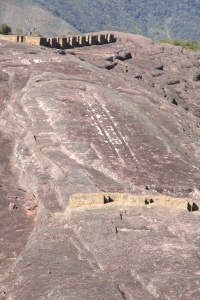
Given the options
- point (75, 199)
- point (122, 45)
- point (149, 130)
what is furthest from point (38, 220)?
point (122, 45)

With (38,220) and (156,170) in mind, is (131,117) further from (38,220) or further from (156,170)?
(38,220)

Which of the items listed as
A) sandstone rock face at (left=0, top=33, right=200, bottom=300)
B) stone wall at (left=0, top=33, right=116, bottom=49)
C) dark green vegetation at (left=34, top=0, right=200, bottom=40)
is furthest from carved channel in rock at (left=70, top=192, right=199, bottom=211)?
dark green vegetation at (left=34, top=0, right=200, bottom=40)

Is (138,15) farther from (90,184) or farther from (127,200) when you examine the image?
(127,200)

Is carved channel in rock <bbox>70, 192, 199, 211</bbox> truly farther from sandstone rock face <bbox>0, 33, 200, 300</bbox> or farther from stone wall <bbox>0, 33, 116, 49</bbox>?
stone wall <bbox>0, 33, 116, 49</bbox>

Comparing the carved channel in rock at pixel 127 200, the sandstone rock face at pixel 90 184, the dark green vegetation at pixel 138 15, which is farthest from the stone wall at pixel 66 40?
the dark green vegetation at pixel 138 15

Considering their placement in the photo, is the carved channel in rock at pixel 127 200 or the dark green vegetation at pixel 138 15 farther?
the dark green vegetation at pixel 138 15

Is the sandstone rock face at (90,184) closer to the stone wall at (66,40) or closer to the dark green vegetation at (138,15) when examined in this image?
the stone wall at (66,40)

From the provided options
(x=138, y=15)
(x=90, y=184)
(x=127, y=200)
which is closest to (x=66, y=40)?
(x=90, y=184)

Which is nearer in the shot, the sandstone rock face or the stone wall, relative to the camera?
the sandstone rock face
